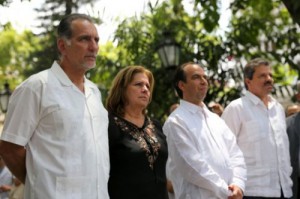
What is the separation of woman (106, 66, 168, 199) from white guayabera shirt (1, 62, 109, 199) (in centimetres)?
61

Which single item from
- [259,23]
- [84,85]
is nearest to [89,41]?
[84,85]

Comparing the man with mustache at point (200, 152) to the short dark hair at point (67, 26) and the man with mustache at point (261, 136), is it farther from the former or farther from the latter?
the short dark hair at point (67, 26)

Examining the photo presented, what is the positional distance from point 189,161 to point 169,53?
19.4 feet

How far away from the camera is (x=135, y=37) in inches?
448

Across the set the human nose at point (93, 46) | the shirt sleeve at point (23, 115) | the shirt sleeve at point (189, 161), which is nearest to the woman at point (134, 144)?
the shirt sleeve at point (189, 161)

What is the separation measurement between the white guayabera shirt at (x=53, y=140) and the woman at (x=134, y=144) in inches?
23.9

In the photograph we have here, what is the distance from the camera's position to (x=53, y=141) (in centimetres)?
369

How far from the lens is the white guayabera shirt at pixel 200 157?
17.0 ft

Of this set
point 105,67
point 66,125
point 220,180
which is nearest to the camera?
point 66,125

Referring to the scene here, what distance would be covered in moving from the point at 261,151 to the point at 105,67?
222 inches

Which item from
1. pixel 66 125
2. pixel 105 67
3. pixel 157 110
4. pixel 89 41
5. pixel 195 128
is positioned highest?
pixel 89 41

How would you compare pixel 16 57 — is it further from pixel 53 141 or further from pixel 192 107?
pixel 53 141

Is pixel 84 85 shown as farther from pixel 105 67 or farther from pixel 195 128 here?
pixel 105 67

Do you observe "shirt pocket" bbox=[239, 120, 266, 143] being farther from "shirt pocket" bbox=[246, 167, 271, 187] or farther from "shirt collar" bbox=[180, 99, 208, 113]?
"shirt collar" bbox=[180, 99, 208, 113]
